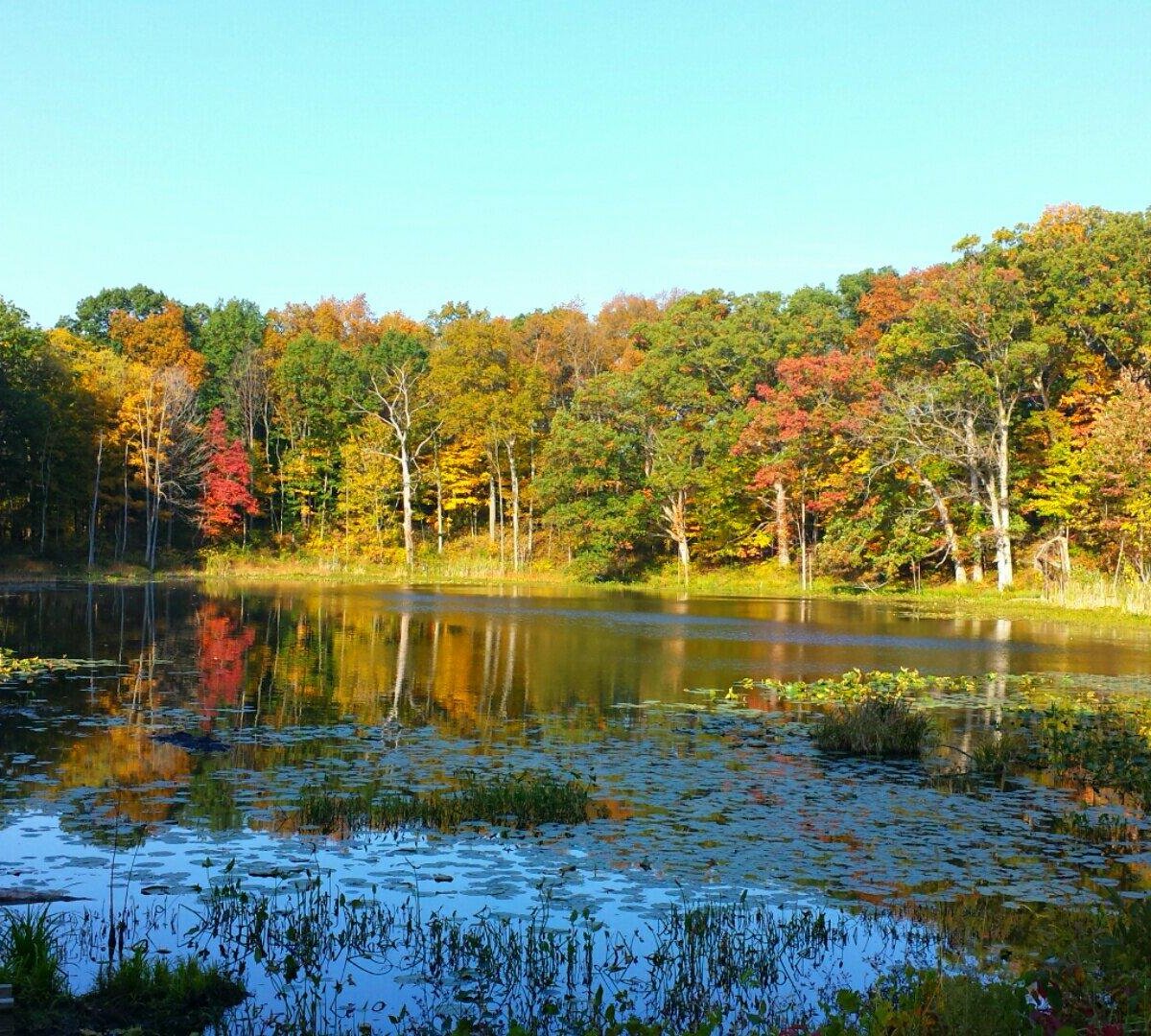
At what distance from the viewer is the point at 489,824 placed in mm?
10727

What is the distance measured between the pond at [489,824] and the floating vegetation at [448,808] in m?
0.24

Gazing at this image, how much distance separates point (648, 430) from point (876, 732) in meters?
48.7

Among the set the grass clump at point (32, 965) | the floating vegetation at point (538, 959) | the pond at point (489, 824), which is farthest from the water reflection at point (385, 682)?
the grass clump at point (32, 965)

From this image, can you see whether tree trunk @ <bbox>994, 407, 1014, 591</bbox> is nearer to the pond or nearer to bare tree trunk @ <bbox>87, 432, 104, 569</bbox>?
the pond

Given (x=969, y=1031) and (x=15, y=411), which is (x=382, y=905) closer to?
(x=969, y=1031)

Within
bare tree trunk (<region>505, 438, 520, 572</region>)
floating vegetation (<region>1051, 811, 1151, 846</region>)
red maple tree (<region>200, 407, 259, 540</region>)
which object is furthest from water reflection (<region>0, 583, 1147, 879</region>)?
red maple tree (<region>200, 407, 259, 540</region>)

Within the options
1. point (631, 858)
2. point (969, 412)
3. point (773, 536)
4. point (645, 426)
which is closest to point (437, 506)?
point (645, 426)

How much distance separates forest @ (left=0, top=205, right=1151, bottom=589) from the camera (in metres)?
47.8

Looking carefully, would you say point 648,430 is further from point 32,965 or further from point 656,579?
point 32,965

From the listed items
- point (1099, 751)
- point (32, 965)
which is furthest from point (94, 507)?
point (32, 965)

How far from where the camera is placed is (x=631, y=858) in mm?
9578

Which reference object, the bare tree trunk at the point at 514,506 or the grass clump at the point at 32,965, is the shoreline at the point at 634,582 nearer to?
the bare tree trunk at the point at 514,506

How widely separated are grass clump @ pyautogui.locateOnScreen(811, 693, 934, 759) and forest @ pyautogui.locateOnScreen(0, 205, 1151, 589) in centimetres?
2738

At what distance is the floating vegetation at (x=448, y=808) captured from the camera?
1064 cm
